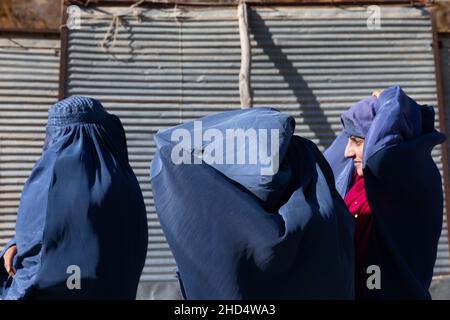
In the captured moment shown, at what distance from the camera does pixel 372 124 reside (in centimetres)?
370

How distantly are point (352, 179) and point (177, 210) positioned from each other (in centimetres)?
97

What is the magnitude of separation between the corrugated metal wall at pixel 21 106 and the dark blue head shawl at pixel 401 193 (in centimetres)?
477

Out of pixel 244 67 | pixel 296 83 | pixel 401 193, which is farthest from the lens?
pixel 296 83

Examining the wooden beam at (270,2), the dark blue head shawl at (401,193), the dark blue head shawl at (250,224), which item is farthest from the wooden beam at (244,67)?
the dark blue head shawl at (250,224)

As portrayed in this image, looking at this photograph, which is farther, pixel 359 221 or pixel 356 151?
pixel 356 151

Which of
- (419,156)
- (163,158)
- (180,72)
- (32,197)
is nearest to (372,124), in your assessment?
(419,156)

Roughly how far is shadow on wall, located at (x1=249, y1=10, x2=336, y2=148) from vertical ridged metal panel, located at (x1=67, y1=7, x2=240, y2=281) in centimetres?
19

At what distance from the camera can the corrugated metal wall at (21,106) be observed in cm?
806

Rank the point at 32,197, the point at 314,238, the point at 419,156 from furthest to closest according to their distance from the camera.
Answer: the point at 32,197
the point at 419,156
the point at 314,238

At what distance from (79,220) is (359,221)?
3.58 feet

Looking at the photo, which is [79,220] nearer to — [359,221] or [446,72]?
[359,221]

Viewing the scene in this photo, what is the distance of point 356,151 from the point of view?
397 centimetres

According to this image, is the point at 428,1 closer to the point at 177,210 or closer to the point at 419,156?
the point at 419,156

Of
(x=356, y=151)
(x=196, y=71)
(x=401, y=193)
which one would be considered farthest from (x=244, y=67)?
(x=401, y=193)
